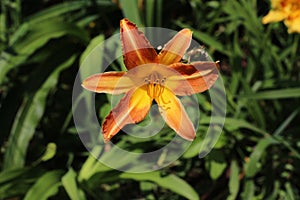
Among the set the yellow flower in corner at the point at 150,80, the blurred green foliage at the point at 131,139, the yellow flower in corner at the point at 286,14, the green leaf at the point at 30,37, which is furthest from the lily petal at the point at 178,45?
the green leaf at the point at 30,37

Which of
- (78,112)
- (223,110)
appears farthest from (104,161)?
(223,110)

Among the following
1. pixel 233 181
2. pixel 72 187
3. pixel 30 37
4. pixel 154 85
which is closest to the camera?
pixel 154 85

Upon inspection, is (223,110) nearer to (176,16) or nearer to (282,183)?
(282,183)

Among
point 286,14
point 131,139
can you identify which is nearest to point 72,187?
point 131,139

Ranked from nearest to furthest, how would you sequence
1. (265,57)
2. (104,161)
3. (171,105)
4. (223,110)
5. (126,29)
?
(126,29) < (171,105) < (104,161) < (223,110) < (265,57)

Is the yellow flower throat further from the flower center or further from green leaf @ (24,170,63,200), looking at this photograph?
green leaf @ (24,170,63,200)

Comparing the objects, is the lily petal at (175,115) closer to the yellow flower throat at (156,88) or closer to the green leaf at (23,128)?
the yellow flower throat at (156,88)

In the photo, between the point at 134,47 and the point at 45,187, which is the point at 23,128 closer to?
the point at 45,187

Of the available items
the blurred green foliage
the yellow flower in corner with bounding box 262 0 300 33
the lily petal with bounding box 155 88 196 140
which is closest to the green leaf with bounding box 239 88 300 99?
the blurred green foliage
